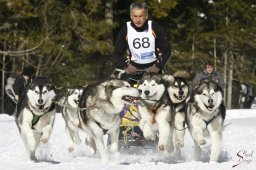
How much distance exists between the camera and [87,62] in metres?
21.0

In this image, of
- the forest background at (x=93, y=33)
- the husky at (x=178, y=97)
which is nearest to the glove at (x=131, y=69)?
the husky at (x=178, y=97)

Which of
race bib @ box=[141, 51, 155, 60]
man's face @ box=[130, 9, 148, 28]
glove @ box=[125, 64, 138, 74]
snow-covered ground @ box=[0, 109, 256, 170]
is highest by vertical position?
man's face @ box=[130, 9, 148, 28]

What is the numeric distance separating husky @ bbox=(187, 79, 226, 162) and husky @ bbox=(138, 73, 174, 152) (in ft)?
0.96

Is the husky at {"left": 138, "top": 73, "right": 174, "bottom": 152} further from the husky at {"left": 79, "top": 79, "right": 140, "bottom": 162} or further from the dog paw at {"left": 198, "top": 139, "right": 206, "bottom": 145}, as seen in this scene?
the dog paw at {"left": 198, "top": 139, "right": 206, "bottom": 145}

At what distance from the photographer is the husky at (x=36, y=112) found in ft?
22.3

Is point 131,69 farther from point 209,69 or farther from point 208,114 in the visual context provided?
point 209,69

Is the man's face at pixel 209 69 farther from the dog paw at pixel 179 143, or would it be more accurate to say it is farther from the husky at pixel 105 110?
the husky at pixel 105 110

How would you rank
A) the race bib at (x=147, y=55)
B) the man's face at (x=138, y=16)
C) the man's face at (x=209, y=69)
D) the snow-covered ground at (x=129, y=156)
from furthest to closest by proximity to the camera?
the man's face at (x=209, y=69), the race bib at (x=147, y=55), the man's face at (x=138, y=16), the snow-covered ground at (x=129, y=156)

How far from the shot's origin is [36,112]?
6855 millimetres

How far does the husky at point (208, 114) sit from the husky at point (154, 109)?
0.29 metres

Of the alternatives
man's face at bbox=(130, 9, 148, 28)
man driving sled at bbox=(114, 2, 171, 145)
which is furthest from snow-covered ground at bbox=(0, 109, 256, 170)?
man's face at bbox=(130, 9, 148, 28)

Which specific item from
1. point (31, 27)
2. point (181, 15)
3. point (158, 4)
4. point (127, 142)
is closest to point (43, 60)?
point (31, 27)

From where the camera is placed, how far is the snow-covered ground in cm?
577

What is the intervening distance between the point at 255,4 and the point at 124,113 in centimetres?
1775
